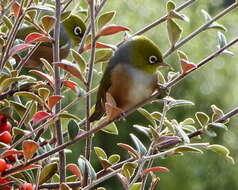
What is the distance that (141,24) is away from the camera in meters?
3.34

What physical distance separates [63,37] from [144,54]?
441 mm

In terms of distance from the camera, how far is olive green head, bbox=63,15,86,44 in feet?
4.08

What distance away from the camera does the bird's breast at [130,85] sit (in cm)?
96

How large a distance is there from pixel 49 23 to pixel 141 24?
241 cm

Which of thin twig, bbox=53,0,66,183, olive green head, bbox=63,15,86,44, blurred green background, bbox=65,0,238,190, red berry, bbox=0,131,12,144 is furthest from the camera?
blurred green background, bbox=65,0,238,190

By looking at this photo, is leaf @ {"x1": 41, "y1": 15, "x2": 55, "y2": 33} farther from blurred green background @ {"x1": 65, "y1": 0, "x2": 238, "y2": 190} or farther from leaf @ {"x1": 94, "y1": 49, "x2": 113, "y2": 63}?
blurred green background @ {"x1": 65, "y1": 0, "x2": 238, "y2": 190}

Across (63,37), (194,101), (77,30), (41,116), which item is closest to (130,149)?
(41,116)

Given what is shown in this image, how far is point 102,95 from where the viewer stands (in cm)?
99

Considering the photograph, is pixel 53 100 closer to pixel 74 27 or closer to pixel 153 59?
pixel 153 59

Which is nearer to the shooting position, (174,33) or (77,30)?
(174,33)

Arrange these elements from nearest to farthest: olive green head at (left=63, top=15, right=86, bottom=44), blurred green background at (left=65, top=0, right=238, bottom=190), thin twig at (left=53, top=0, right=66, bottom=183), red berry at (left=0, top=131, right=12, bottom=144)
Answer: thin twig at (left=53, top=0, right=66, bottom=183), red berry at (left=0, top=131, right=12, bottom=144), olive green head at (left=63, top=15, right=86, bottom=44), blurred green background at (left=65, top=0, right=238, bottom=190)

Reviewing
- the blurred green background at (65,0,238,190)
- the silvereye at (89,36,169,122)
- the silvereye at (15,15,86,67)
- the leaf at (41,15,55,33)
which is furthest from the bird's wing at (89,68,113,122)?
the blurred green background at (65,0,238,190)

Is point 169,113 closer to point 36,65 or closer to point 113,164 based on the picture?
point 36,65

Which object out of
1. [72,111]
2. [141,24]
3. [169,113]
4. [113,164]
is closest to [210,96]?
[169,113]
